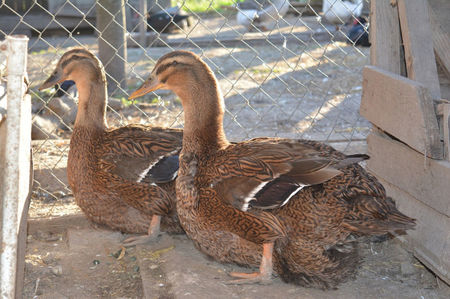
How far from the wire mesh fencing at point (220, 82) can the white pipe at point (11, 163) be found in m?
2.06

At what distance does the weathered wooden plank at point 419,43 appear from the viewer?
11.8 feet

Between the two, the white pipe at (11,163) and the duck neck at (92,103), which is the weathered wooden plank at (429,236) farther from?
the white pipe at (11,163)

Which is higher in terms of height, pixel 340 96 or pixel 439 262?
pixel 340 96

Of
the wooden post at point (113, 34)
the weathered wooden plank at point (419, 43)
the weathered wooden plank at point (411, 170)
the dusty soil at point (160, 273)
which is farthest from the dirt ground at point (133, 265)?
the wooden post at point (113, 34)

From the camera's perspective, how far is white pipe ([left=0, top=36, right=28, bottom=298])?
2.17 metres

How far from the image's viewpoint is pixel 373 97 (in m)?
3.91

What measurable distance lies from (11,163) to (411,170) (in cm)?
227

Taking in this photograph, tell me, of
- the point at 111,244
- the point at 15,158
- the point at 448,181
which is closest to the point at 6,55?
the point at 15,158

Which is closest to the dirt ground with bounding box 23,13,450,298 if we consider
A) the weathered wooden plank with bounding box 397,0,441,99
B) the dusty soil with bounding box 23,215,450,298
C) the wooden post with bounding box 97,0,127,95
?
the dusty soil with bounding box 23,215,450,298

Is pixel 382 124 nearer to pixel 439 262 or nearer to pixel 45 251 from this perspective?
pixel 439 262

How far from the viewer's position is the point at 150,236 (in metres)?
3.94

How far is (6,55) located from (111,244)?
1.94 m

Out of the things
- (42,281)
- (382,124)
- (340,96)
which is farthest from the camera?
(340,96)

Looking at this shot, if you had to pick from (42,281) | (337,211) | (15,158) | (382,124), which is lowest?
(42,281)
